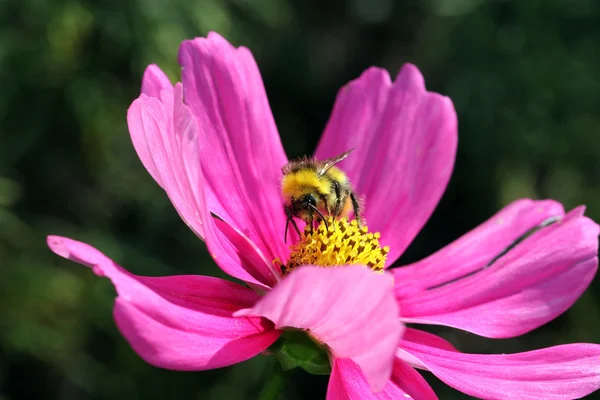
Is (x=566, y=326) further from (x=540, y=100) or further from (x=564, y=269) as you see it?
(x=564, y=269)

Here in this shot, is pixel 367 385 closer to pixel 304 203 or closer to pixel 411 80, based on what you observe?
pixel 304 203

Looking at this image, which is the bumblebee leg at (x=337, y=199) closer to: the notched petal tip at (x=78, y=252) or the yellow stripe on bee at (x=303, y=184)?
the yellow stripe on bee at (x=303, y=184)

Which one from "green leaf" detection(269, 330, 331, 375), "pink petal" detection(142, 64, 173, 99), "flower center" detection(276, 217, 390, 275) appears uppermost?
"pink petal" detection(142, 64, 173, 99)

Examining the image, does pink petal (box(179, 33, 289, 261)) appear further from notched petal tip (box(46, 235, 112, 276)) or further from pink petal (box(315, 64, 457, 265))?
notched petal tip (box(46, 235, 112, 276))

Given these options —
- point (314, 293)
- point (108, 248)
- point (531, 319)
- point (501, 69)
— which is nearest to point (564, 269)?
point (531, 319)

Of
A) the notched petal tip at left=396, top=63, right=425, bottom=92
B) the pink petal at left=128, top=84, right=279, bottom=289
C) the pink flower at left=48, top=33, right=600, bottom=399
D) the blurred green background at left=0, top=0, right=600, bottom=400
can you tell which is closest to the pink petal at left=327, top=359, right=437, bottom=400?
the pink flower at left=48, top=33, right=600, bottom=399

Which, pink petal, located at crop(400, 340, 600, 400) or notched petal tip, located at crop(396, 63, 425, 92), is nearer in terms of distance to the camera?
pink petal, located at crop(400, 340, 600, 400)

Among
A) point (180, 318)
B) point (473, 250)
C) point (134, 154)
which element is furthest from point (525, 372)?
point (134, 154)
